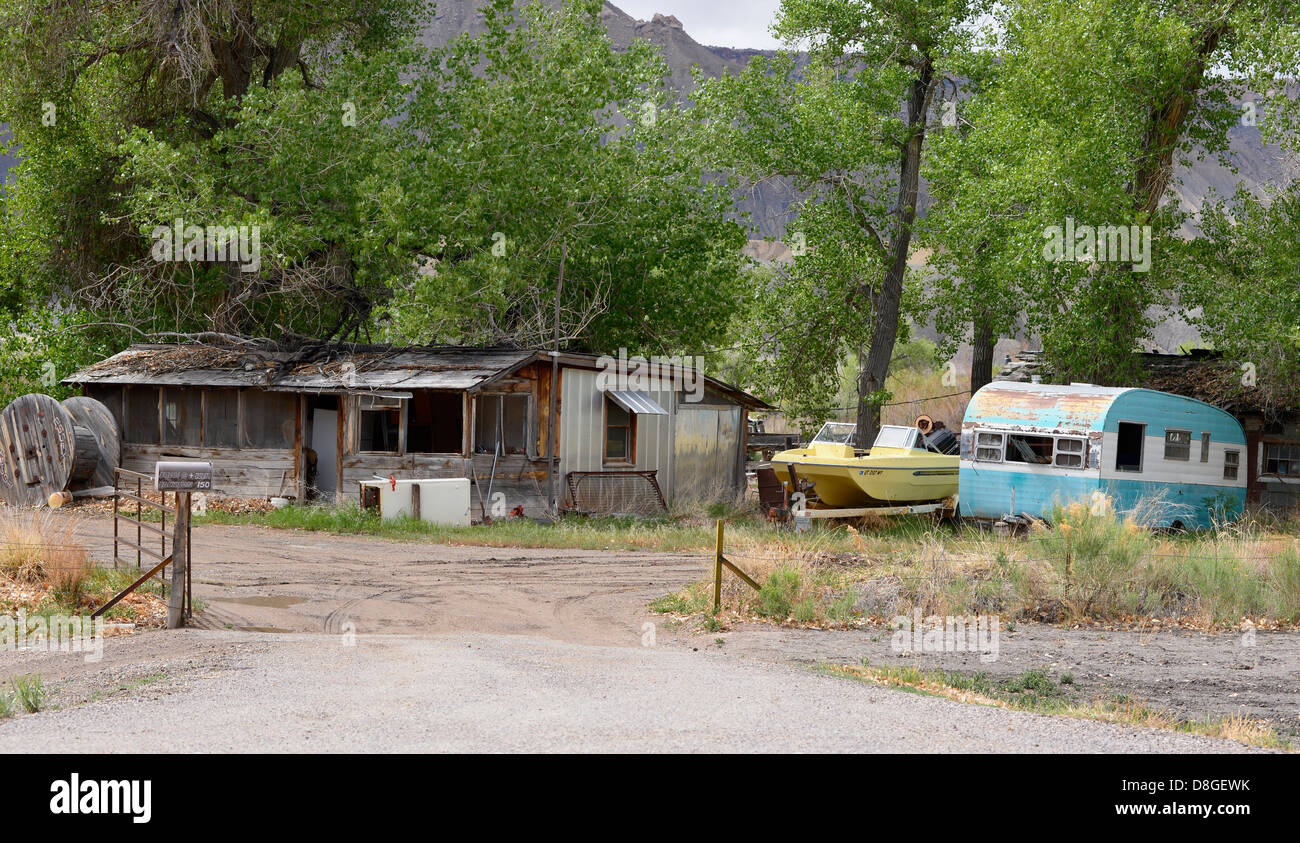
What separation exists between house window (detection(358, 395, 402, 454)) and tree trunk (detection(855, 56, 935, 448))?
1361cm

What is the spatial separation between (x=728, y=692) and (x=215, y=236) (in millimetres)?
20394

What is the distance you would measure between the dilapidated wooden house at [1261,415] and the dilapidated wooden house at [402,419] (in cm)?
1108

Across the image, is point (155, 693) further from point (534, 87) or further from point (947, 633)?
point (534, 87)

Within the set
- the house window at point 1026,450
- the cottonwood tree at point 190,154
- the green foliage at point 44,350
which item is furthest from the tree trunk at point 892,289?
the green foliage at point 44,350

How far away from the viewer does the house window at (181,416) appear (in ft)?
79.0

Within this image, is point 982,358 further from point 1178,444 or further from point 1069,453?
point 1069,453

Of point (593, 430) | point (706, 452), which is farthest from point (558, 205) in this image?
point (593, 430)

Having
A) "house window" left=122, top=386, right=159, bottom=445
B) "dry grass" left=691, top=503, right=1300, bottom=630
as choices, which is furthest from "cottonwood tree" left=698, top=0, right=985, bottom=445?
"dry grass" left=691, top=503, right=1300, bottom=630

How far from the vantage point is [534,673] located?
9.20 metres

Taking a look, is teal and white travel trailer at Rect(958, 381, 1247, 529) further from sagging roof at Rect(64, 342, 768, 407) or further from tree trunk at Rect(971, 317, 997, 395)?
tree trunk at Rect(971, 317, 997, 395)

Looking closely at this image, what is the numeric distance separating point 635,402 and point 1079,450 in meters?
8.29

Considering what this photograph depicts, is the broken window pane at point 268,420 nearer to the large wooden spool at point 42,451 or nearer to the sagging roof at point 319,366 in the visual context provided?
the sagging roof at point 319,366

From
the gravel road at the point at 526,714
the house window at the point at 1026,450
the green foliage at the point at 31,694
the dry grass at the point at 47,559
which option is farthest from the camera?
the house window at the point at 1026,450
